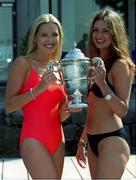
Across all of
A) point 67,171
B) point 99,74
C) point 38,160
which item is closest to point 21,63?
point 99,74

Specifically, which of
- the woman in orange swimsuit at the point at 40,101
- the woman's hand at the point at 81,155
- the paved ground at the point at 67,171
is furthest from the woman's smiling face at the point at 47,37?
the paved ground at the point at 67,171

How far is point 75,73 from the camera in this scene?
13.6 ft

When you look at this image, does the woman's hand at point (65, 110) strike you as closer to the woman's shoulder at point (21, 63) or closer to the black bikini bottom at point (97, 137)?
the black bikini bottom at point (97, 137)

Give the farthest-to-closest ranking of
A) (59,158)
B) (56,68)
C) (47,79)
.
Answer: (59,158) → (56,68) → (47,79)

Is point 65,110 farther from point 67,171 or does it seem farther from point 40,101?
point 67,171

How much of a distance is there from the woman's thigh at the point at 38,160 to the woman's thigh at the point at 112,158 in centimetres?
33

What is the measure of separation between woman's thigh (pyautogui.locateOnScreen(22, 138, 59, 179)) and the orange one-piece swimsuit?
0.15 feet

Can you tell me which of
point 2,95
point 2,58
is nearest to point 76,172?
point 2,95

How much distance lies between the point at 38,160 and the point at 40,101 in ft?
1.38

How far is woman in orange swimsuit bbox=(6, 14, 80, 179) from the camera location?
387 centimetres

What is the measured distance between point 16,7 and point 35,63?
1035cm

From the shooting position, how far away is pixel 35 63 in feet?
13.3

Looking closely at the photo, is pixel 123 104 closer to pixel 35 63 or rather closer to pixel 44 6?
pixel 35 63

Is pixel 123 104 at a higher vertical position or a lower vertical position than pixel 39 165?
higher
